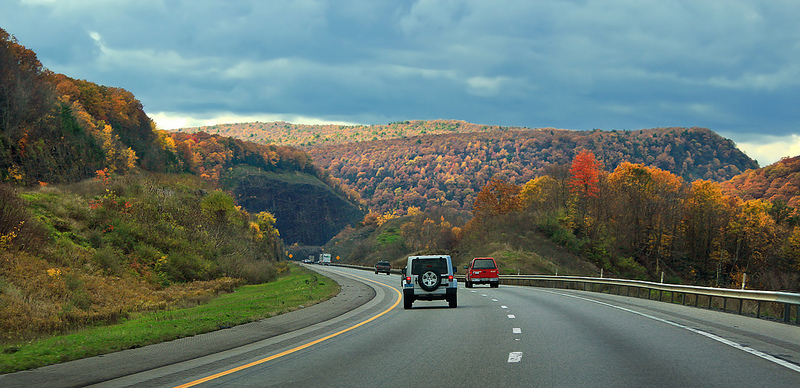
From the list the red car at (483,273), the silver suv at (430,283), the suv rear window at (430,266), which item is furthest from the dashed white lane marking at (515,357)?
the red car at (483,273)

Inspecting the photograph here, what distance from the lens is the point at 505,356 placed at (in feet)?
34.3

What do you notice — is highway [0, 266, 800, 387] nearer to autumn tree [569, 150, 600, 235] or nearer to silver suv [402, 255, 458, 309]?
silver suv [402, 255, 458, 309]

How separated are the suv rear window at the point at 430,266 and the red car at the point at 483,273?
19.2 m

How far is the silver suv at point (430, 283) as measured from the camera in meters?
23.1

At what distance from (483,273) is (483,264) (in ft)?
3.33

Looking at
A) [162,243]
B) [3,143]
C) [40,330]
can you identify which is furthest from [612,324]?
[3,143]

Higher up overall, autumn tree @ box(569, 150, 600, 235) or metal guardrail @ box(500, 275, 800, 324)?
autumn tree @ box(569, 150, 600, 235)

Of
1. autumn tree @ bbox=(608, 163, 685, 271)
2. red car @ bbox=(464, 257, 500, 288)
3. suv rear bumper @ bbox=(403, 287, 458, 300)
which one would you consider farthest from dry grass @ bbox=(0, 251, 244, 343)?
autumn tree @ bbox=(608, 163, 685, 271)

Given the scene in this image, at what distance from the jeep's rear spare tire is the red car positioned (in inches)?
764

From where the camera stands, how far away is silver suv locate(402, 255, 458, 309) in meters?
23.1

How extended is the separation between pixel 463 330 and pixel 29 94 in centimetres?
6440

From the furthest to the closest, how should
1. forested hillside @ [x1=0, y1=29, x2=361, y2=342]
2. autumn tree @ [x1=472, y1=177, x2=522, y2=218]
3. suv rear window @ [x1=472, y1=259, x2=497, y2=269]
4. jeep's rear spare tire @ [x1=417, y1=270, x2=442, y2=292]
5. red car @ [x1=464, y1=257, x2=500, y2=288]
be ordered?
autumn tree @ [x1=472, y1=177, x2=522, y2=218] < suv rear window @ [x1=472, y1=259, x2=497, y2=269] < red car @ [x1=464, y1=257, x2=500, y2=288] < forested hillside @ [x1=0, y1=29, x2=361, y2=342] < jeep's rear spare tire @ [x1=417, y1=270, x2=442, y2=292]

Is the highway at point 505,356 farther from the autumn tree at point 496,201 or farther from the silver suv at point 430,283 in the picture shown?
A: the autumn tree at point 496,201

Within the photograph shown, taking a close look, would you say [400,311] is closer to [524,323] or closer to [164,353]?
[524,323]
